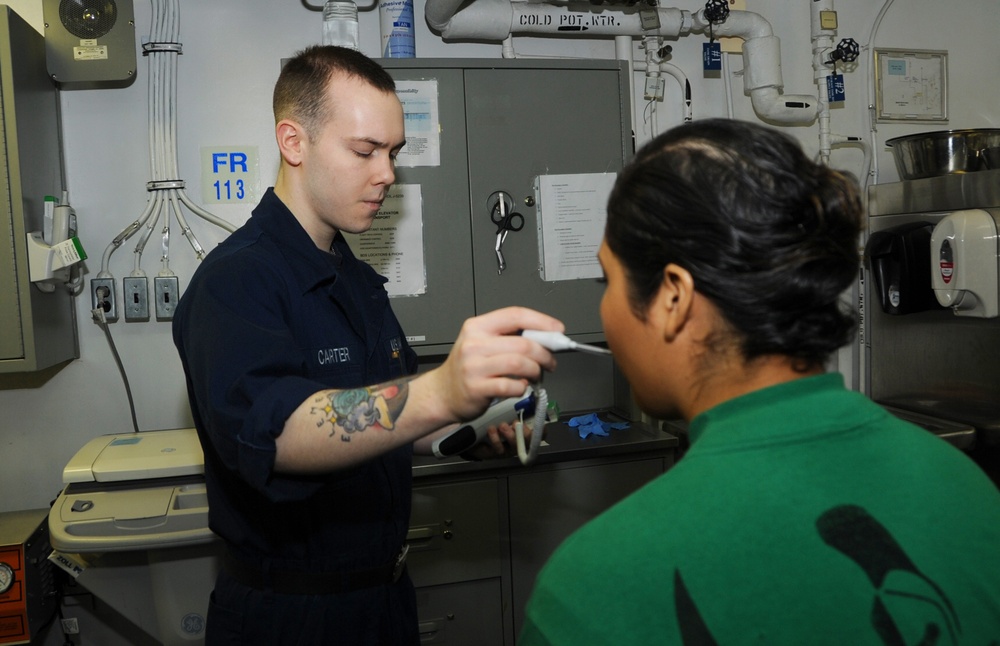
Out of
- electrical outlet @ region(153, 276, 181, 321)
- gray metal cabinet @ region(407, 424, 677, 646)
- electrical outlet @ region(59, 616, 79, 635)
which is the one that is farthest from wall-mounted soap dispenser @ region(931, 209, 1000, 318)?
electrical outlet @ region(59, 616, 79, 635)

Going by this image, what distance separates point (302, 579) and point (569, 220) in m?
1.50

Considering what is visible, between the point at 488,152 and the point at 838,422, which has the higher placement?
the point at 488,152

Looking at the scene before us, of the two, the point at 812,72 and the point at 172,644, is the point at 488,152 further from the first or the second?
the point at 172,644

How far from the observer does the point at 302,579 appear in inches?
55.1

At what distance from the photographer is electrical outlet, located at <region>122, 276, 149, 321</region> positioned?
2.49m

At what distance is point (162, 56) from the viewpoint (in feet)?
8.09

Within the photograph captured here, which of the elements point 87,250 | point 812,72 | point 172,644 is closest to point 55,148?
point 87,250

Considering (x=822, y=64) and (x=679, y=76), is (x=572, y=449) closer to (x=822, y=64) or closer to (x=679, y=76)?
(x=679, y=76)

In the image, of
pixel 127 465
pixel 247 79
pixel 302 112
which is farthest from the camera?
pixel 247 79

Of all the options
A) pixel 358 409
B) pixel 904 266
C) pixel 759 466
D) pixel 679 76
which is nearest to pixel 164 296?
pixel 358 409

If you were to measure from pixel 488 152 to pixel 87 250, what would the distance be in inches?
54.4

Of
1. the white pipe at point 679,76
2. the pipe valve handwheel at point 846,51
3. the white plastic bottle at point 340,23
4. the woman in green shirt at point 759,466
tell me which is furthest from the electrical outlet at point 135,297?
A: the pipe valve handwheel at point 846,51

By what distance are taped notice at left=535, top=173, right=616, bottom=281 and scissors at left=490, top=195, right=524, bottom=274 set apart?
0.10m

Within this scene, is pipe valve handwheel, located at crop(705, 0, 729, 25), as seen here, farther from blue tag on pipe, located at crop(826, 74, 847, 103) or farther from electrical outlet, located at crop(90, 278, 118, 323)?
electrical outlet, located at crop(90, 278, 118, 323)
